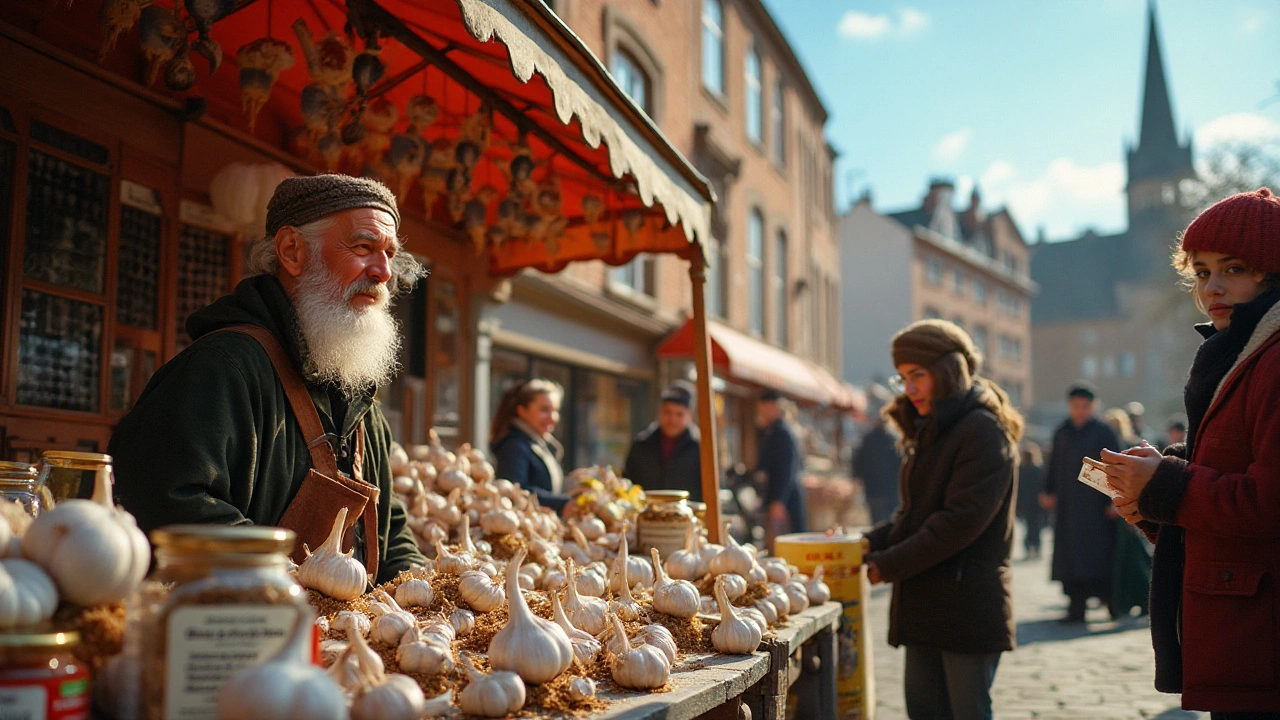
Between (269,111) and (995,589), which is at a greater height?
(269,111)

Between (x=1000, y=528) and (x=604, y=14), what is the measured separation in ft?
31.0

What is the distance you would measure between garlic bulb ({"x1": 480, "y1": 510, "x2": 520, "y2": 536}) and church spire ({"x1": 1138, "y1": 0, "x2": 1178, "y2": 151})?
82.7 m

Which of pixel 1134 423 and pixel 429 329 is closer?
pixel 429 329

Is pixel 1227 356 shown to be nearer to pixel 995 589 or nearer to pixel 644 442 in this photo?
pixel 995 589

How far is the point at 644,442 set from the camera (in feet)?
23.7

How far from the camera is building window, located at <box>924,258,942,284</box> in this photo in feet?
134

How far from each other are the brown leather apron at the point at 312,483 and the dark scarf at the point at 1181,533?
218 centimetres

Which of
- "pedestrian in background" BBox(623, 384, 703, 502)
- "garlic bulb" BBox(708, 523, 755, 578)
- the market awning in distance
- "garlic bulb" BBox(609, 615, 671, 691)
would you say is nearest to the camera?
"garlic bulb" BBox(609, 615, 671, 691)

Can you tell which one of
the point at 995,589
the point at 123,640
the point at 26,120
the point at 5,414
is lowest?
the point at 995,589

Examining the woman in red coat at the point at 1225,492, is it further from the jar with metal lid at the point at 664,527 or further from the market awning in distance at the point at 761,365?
the market awning in distance at the point at 761,365

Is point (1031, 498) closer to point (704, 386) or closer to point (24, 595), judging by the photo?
point (704, 386)

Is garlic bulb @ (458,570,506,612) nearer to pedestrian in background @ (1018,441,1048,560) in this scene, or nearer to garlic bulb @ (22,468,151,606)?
garlic bulb @ (22,468,151,606)

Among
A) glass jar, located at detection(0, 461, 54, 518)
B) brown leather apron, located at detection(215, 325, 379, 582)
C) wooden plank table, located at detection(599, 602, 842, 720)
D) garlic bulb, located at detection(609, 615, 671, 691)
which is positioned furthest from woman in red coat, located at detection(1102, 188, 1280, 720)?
glass jar, located at detection(0, 461, 54, 518)

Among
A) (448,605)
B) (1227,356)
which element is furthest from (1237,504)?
(448,605)
